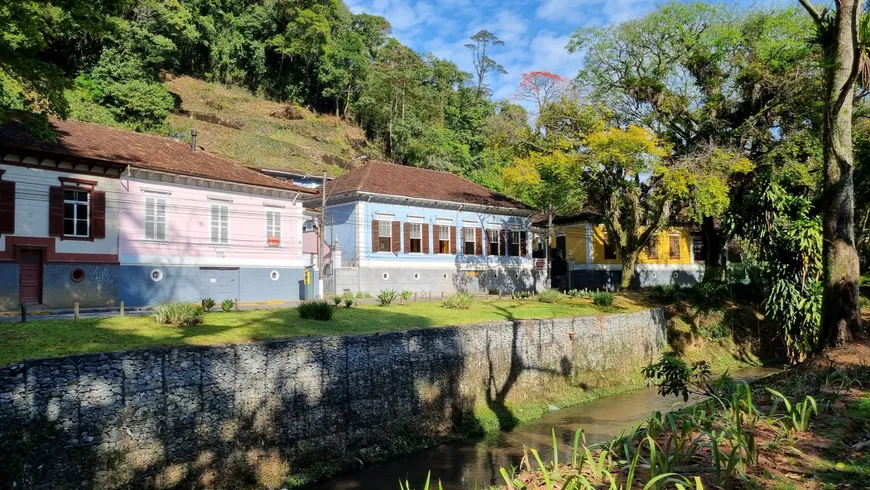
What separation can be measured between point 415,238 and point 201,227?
11764 millimetres

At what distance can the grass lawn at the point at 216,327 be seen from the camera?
1100 cm

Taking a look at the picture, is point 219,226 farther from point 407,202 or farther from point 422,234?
point 422,234

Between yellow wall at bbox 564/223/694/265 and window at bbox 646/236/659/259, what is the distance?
148 mm

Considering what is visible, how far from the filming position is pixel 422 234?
3175cm

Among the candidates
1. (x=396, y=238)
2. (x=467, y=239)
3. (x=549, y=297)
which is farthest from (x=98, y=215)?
(x=467, y=239)

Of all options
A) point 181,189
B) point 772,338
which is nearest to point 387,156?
point 181,189

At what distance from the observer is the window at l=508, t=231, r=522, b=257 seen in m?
36.5

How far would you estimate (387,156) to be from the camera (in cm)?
5509

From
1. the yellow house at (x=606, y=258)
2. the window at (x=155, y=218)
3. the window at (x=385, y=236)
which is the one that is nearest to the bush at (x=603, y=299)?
the window at (x=385, y=236)

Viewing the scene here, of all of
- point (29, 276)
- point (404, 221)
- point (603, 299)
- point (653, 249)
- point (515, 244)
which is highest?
point (404, 221)

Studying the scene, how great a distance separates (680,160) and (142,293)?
2490cm

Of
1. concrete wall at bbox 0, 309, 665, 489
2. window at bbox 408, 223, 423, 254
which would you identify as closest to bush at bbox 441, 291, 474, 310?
concrete wall at bbox 0, 309, 665, 489

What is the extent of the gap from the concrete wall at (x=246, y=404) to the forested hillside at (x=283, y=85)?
1257 inches

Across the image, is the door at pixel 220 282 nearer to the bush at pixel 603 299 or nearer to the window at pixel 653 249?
the bush at pixel 603 299
